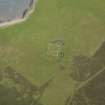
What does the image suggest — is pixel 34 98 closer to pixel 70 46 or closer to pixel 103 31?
pixel 70 46

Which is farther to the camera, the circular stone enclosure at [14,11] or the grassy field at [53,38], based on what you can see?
the circular stone enclosure at [14,11]

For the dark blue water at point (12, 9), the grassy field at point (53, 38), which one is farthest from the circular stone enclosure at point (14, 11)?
the grassy field at point (53, 38)

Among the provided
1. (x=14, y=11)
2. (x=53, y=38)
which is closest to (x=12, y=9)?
(x=14, y=11)

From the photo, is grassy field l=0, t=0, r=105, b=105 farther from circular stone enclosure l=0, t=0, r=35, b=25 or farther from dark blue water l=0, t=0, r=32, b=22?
dark blue water l=0, t=0, r=32, b=22

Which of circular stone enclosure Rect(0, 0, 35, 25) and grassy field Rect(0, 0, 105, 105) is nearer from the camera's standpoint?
grassy field Rect(0, 0, 105, 105)

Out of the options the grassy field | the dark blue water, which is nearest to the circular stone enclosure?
the dark blue water

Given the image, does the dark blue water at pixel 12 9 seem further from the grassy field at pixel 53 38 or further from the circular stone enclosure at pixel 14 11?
the grassy field at pixel 53 38

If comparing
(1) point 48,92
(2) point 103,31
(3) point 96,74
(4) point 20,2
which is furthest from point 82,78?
(4) point 20,2
